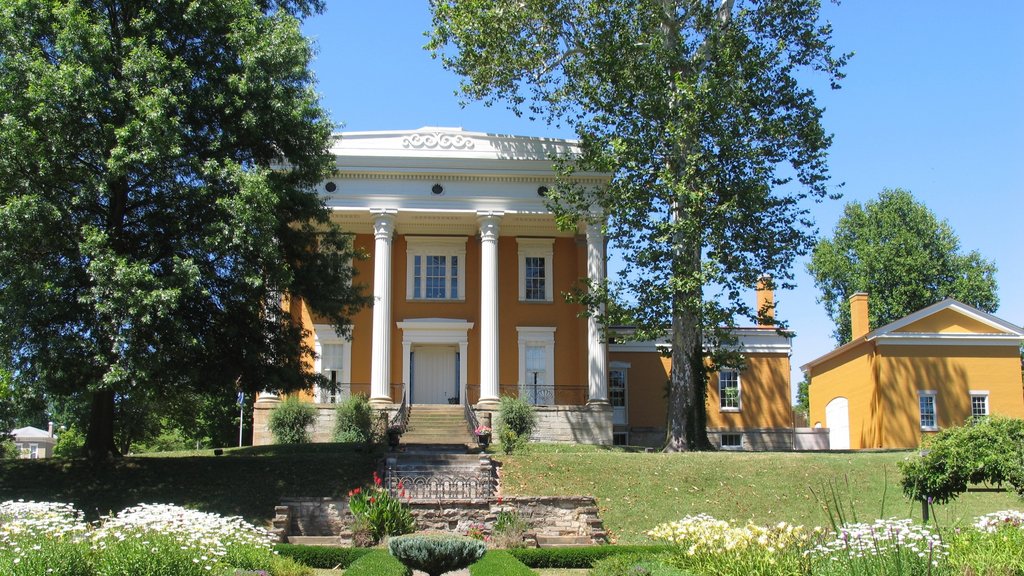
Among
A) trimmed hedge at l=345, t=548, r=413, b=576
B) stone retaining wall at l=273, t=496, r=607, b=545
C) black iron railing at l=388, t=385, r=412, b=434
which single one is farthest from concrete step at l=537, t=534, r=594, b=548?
black iron railing at l=388, t=385, r=412, b=434

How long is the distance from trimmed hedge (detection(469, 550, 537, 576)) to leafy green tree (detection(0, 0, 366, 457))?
765 cm

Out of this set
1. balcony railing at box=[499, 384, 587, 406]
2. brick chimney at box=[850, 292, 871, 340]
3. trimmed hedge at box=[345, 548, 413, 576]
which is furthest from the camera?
brick chimney at box=[850, 292, 871, 340]

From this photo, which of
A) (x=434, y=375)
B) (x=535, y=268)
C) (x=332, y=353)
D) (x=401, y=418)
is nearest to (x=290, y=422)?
(x=401, y=418)

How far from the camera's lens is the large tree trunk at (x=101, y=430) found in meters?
21.3

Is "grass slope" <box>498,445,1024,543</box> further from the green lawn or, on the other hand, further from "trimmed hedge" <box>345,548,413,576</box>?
"trimmed hedge" <box>345,548,413,576</box>

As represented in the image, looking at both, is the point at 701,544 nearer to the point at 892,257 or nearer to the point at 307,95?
the point at 307,95

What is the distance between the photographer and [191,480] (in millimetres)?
20781

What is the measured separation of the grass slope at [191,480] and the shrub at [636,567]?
8.07 m

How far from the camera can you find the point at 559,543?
1761cm

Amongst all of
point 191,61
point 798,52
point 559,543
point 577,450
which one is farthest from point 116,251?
point 798,52

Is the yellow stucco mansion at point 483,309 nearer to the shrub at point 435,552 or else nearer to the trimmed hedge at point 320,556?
the trimmed hedge at point 320,556

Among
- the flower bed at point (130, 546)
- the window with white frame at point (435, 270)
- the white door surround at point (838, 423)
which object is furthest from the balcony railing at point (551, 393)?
the flower bed at point (130, 546)

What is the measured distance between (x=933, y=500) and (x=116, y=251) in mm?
15794

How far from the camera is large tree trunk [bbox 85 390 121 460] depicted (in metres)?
21.3
